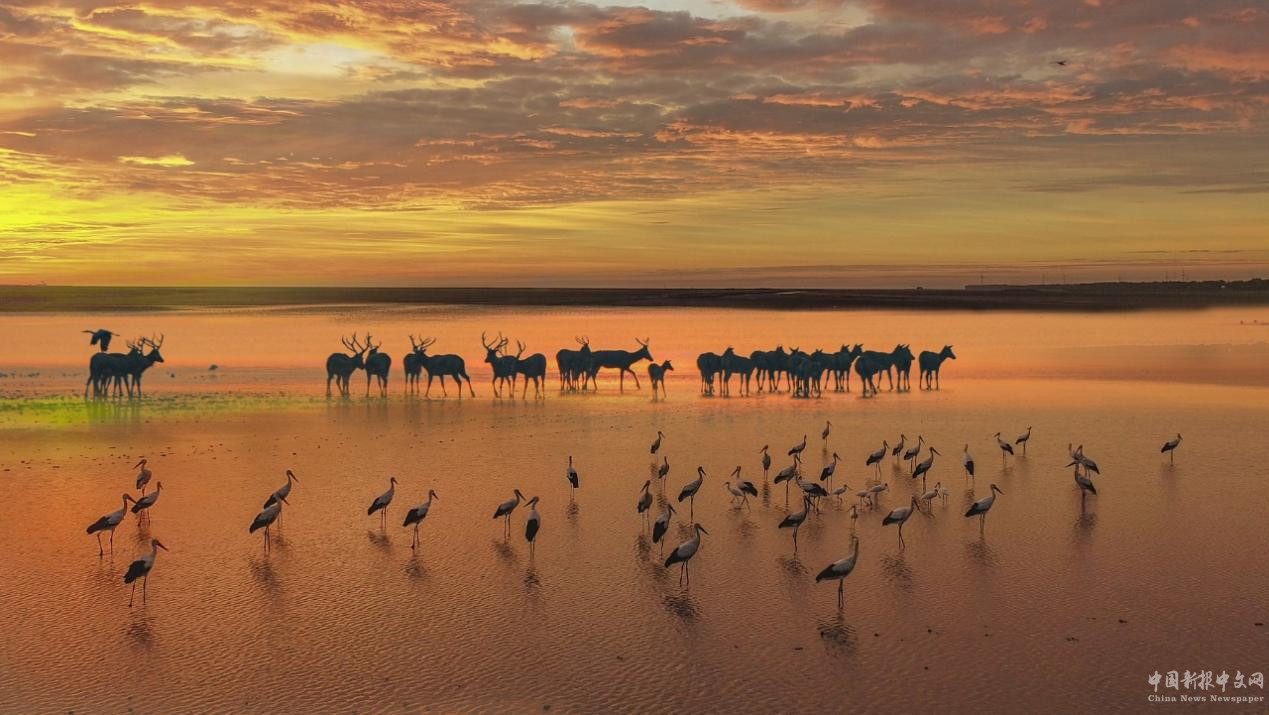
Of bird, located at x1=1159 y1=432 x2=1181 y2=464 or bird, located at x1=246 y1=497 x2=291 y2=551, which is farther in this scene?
bird, located at x1=1159 y1=432 x2=1181 y2=464

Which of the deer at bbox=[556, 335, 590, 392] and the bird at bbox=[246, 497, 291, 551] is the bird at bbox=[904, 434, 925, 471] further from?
the deer at bbox=[556, 335, 590, 392]

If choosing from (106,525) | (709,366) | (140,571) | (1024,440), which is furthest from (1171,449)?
(106,525)

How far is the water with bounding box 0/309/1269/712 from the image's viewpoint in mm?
9523

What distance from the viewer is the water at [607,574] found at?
9.52m

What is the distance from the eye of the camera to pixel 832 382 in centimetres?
3809

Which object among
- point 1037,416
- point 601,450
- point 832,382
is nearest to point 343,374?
point 601,450

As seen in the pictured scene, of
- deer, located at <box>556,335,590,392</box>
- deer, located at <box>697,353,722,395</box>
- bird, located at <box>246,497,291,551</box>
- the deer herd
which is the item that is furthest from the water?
deer, located at <box>556,335,590,392</box>

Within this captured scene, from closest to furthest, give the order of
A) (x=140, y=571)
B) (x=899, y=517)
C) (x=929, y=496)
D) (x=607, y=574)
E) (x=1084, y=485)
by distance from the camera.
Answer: (x=140, y=571), (x=607, y=574), (x=899, y=517), (x=929, y=496), (x=1084, y=485)

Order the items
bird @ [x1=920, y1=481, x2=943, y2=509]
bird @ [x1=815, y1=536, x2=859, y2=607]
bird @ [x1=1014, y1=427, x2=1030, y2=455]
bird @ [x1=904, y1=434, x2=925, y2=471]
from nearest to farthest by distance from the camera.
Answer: bird @ [x1=815, y1=536, x2=859, y2=607] < bird @ [x1=920, y1=481, x2=943, y2=509] < bird @ [x1=904, y1=434, x2=925, y2=471] < bird @ [x1=1014, y1=427, x2=1030, y2=455]

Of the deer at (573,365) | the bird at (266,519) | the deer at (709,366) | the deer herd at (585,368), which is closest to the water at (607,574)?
the bird at (266,519)

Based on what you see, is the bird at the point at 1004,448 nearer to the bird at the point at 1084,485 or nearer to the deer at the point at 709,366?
the bird at the point at 1084,485

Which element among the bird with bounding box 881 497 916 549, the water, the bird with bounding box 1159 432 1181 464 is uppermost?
the bird with bounding box 1159 432 1181 464

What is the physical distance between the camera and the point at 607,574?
12719 millimetres

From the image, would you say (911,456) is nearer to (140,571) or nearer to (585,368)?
(140,571)
